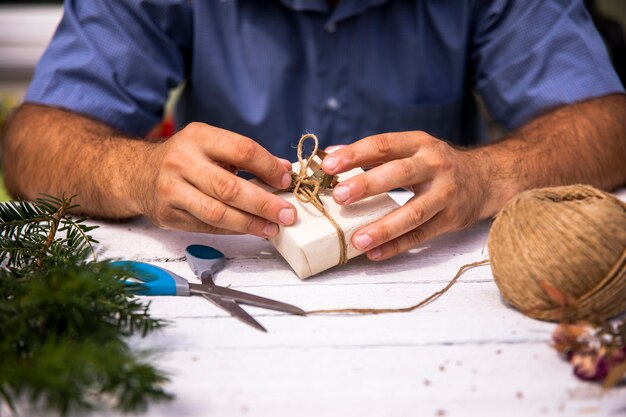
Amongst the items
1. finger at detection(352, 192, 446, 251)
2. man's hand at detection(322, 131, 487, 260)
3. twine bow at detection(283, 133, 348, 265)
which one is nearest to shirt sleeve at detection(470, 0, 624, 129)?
man's hand at detection(322, 131, 487, 260)

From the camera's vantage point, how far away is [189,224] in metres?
0.97

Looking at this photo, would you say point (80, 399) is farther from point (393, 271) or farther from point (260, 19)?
point (260, 19)

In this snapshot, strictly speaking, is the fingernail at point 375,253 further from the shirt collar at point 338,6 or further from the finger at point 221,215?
the shirt collar at point 338,6

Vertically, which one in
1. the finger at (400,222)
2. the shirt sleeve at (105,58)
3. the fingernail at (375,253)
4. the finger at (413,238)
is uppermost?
the shirt sleeve at (105,58)

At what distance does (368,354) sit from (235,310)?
19cm

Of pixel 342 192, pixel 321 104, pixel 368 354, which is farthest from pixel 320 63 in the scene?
pixel 368 354

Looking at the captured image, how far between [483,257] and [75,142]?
Answer: 79 centimetres

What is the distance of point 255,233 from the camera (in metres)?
0.90

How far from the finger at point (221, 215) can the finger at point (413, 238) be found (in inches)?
6.3

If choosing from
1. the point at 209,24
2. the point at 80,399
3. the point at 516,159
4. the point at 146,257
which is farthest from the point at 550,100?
the point at 80,399

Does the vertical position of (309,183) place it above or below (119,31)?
below

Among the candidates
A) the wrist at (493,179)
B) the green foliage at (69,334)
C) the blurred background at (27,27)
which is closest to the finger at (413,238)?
the wrist at (493,179)

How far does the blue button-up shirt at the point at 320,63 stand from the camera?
136 cm

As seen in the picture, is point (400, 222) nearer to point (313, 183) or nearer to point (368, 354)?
point (313, 183)
